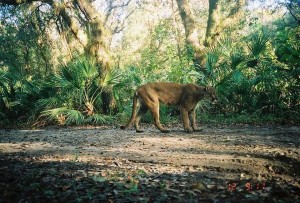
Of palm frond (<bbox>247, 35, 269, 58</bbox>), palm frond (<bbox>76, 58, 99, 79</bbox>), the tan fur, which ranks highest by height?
palm frond (<bbox>247, 35, 269, 58</bbox>)

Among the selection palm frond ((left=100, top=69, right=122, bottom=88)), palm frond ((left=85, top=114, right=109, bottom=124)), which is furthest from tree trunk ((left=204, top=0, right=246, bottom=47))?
palm frond ((left=85, top=114, right=109, bottom=124))

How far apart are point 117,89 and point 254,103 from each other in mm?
4697

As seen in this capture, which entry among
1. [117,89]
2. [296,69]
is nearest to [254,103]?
[296,69]

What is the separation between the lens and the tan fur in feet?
27.0

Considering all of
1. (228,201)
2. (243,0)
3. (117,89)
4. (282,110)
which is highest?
(243,0)

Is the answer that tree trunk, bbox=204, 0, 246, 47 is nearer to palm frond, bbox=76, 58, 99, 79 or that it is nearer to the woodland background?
the woodland background

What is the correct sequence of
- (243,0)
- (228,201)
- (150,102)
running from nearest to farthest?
1. (228,201)
2. (150,102)
3. (243,0)

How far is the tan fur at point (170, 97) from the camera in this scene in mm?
8234

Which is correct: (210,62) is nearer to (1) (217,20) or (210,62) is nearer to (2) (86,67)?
(2) (86,67)

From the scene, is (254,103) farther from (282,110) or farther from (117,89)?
(117,89)

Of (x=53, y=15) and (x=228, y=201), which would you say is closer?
(x=228, y=201)

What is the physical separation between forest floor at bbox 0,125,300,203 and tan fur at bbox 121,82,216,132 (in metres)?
0.98

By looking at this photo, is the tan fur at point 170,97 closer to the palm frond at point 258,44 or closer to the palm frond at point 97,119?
the palm frond at point 97,119

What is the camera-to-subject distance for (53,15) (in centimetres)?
1349
